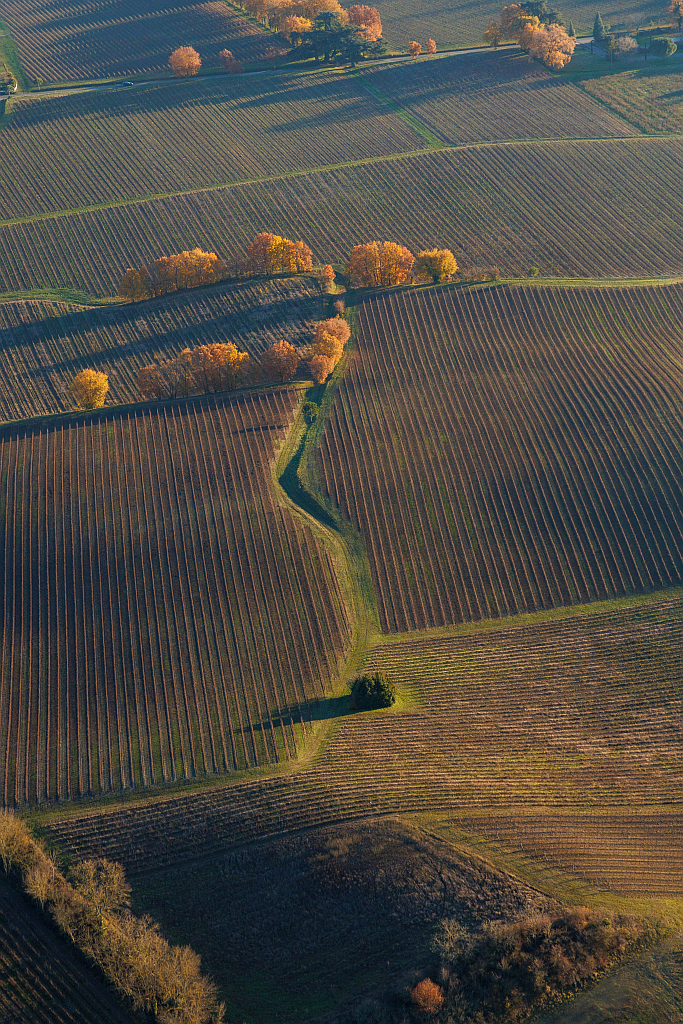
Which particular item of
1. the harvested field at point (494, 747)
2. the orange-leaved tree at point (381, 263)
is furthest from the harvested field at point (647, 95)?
the harvested field at point (494, 747)

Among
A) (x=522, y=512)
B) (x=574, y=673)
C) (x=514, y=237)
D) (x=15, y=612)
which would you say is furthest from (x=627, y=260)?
(x=15, y=612)

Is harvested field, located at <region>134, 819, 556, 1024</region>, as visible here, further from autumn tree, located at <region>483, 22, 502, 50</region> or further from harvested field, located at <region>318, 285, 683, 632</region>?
autumn tree, located at <region>483, 22, 502, 50</region>

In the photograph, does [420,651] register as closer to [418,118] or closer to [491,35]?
[418,118]

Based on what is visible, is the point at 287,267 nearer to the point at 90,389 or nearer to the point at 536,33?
the point at 90,389

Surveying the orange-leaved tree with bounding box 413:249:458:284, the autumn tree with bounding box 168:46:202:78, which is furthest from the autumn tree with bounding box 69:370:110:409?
the autumn tree with bounding box 168:46:202:78

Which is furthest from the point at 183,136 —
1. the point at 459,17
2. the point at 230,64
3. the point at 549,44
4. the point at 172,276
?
the point at 459,17

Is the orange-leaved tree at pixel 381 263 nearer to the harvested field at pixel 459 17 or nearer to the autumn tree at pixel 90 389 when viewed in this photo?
the autumn tree at pixel 90 389
